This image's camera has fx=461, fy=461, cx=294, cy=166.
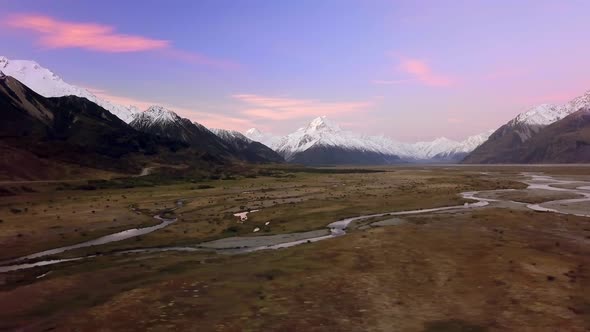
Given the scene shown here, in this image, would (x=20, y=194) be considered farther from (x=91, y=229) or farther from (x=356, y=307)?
(x=356, y=307)

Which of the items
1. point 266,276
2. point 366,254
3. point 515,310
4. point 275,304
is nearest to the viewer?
point 515,310

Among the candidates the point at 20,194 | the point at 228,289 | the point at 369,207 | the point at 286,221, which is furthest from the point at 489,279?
the point at 20,194

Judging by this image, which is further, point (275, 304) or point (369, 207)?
point (369, 207)

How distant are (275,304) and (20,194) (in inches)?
3860

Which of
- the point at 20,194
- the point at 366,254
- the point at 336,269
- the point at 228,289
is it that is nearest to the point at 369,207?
the point at 366,254

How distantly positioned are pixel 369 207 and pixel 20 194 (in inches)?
3095

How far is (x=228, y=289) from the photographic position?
29.7m

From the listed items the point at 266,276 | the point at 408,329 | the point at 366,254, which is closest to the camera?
the point at 408,329

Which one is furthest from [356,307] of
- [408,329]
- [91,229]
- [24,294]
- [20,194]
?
[20,194]

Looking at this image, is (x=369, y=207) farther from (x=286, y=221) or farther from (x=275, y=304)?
(x=275, y=304)

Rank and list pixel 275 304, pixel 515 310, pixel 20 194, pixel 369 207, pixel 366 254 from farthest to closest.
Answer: pixel 20 194
pixel 369 207
pixel 366 254
pixel 275 304
pixel 515 310

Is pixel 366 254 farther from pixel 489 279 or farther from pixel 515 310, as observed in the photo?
pixel 515 310

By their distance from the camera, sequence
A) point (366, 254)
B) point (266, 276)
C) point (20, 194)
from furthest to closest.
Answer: point (20, 194)
point (366, 254)
point (266, 276)

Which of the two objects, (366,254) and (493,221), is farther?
(493,221)
